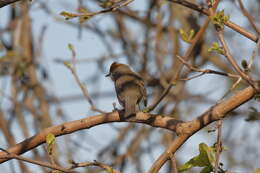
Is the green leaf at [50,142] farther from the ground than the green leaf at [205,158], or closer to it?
farther from the ground

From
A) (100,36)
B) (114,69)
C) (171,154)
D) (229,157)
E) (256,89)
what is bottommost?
(229,157)

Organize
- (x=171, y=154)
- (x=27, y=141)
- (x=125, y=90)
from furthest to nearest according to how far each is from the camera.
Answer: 1. (x=125, y=90)
2. (x=27, y=141)
3. (x=171, y=154)

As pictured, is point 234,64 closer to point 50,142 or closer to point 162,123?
point 162,123

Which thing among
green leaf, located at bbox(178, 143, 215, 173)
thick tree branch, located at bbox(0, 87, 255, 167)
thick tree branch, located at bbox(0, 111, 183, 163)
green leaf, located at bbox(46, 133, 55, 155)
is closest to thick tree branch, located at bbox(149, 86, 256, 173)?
thick tree branch, located at bbox(0, 87, 255, 167)

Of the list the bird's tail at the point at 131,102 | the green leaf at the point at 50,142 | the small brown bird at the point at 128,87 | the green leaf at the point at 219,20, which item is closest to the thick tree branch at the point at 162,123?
the green leaf at the point at 50,142

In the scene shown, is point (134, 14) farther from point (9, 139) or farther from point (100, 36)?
point (9, 139)

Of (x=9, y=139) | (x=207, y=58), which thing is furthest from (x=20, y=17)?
(x=207, y=58)

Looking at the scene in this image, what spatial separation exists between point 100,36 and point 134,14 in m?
0.88

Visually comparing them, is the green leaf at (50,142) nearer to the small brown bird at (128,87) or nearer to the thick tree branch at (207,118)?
the thick tree branch at (207,118)

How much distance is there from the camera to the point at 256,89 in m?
2.56

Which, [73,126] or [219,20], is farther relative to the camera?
[73,126]

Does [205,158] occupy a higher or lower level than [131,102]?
lower

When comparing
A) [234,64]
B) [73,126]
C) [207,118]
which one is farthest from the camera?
[73,126]

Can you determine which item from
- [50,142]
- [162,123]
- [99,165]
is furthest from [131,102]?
[99,165]
